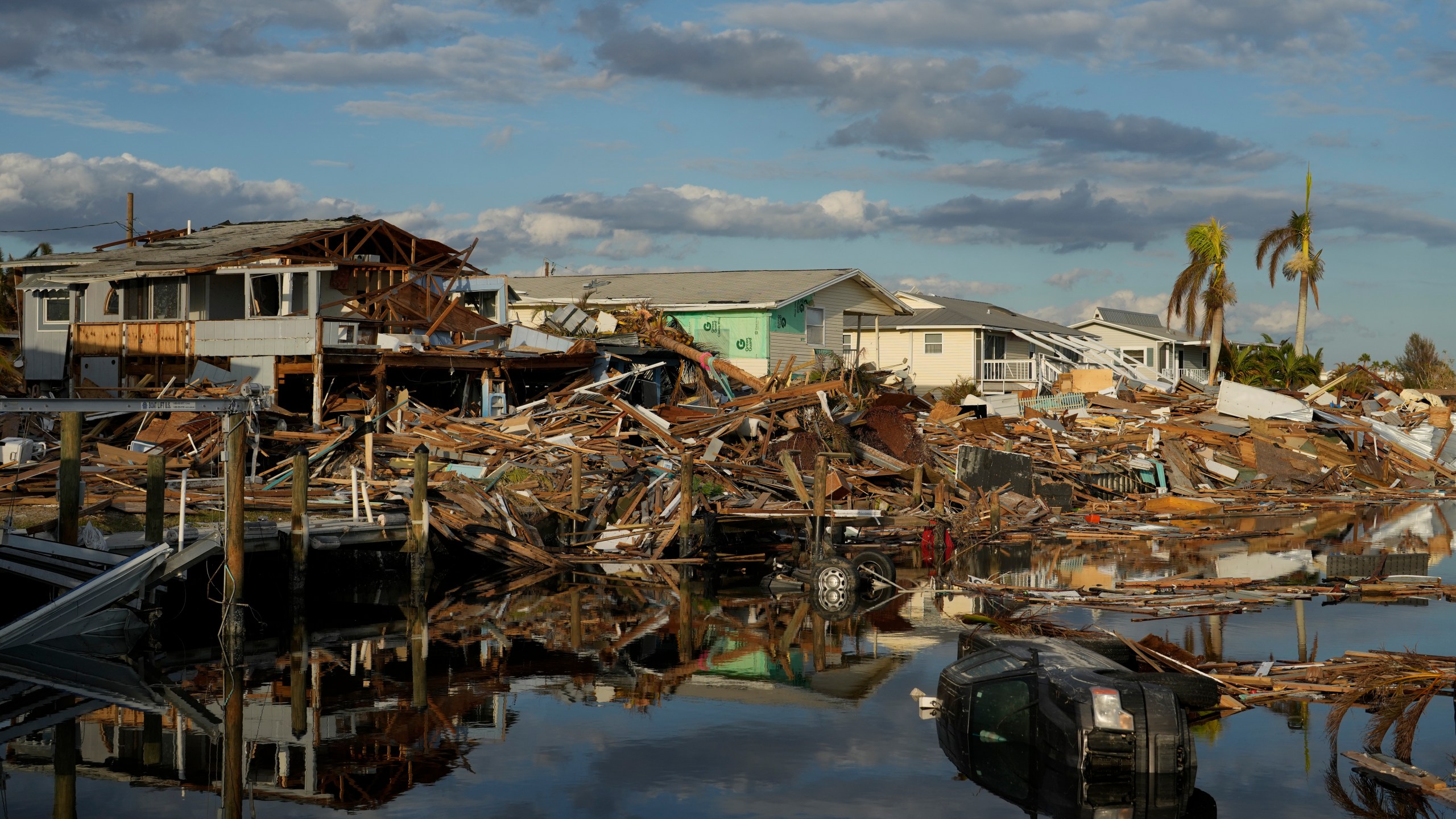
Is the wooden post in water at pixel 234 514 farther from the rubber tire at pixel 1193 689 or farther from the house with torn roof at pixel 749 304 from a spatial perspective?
the house with torn roof at pixel 749 304

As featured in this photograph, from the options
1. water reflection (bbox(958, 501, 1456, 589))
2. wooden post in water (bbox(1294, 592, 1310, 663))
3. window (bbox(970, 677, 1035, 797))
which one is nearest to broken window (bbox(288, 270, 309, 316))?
water reflection (bbox(958, 501, 1456, 589))

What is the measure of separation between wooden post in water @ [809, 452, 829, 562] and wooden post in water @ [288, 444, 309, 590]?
8.63 metres

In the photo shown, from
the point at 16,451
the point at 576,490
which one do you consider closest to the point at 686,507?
the point at 576,490

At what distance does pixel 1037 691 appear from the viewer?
12938mm

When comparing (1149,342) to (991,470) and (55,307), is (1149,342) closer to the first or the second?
(991,470)

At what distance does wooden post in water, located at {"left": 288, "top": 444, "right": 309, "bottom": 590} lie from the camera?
20.5 meters

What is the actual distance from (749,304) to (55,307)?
20.5 metres

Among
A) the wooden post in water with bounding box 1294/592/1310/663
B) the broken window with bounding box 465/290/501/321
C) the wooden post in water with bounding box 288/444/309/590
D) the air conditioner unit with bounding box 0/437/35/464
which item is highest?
the broken window with bounding box 465/290/501/321

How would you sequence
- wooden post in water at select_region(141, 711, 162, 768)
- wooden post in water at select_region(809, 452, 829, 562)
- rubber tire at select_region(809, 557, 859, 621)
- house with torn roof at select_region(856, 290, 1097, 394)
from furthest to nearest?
house with torn roof at select_region(856, 290, 1097, 394) < wooden post in water at select_region(809, 452, 829, 562) < rubber tire at select_region(809, 557, 859, 621) < wooden post in water at select_region(141, 711, 162, 768)

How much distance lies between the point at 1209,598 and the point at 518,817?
1297 centimetres

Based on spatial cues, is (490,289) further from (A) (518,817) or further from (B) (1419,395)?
(B) (1419,395)

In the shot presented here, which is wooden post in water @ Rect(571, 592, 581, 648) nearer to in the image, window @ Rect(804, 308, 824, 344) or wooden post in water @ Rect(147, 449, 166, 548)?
wooden post in water @ Rect(147, 449, 166, 548)

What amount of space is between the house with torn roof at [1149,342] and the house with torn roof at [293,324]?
115ft

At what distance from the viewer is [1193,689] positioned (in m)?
14.4
